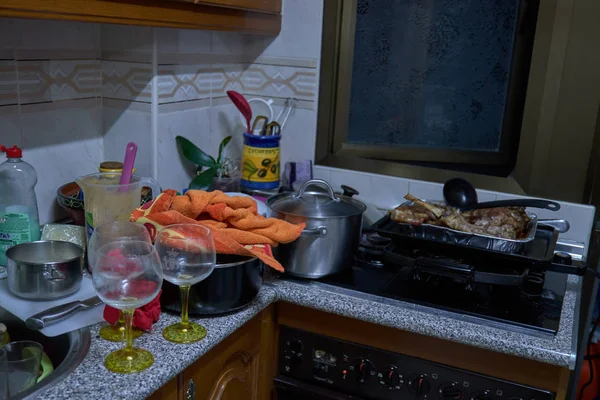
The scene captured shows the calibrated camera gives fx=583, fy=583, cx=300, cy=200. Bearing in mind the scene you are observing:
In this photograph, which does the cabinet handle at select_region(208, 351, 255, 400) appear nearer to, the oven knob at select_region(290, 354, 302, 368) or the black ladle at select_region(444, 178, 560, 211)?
the oven knob at select_region(290, 354, 302, 368)

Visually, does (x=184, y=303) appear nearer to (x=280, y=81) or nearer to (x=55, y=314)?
(x=55, y=314)

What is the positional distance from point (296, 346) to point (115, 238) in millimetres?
525

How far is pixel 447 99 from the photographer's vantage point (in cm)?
185

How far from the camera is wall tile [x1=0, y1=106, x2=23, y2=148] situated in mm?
1388

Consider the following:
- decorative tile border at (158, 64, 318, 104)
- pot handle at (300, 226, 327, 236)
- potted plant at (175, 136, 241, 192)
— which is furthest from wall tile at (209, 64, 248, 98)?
pot handle at (300, 226, 327, 236)

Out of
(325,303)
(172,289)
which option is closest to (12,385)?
(172,289)

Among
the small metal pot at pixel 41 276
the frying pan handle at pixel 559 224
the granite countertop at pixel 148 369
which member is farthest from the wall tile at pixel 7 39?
the frying pan handle at pixel 559 224

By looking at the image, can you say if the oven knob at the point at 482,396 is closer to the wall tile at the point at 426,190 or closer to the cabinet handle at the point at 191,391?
the cabinet handle at the point at 191,391

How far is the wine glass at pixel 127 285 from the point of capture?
38.1 inches

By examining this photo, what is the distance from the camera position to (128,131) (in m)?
1.66

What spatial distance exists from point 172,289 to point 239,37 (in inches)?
40.7

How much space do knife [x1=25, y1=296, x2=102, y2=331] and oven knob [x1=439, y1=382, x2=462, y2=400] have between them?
75cm

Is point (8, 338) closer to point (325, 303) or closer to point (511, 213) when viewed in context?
point (325, 303)

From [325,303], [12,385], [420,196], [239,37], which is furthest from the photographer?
Result: [239,37]
